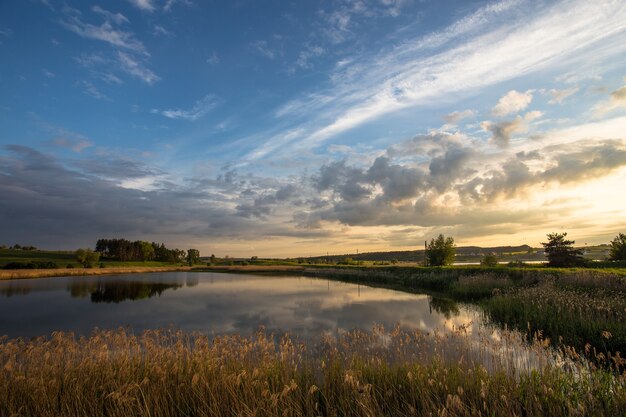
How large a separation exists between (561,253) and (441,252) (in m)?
19.6

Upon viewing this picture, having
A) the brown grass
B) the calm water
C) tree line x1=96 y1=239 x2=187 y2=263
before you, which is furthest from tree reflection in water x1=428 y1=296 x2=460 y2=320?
tree line x1=96 y1=239 x2=187 y2=263

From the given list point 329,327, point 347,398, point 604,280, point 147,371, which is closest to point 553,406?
point 347,398

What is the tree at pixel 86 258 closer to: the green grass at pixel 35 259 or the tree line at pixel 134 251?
the green grass at pixel 35 259

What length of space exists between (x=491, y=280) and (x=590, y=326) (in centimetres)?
1703

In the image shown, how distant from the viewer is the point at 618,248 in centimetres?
4788

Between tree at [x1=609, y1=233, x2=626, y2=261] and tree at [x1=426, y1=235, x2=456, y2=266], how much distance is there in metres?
22.5

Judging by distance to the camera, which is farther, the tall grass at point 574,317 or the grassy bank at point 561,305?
the grassy bank at point 561,305

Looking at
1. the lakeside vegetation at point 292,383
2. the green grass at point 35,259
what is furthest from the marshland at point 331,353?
the green grass at point 35,259

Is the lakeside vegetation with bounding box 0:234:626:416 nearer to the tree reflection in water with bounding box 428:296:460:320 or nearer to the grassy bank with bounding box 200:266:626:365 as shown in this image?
the grassy bank with bounding box 200:266:626:365

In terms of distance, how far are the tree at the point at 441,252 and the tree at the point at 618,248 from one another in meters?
22.5

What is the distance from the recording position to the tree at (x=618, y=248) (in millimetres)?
46441

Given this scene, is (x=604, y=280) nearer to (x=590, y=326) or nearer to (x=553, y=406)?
(x=590, y=326)

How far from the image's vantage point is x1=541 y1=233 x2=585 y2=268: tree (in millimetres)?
44906

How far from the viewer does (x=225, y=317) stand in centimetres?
2005
